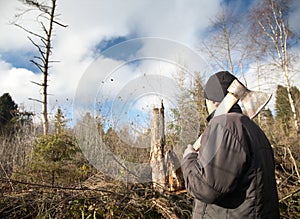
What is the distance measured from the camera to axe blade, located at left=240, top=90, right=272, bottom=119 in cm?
139

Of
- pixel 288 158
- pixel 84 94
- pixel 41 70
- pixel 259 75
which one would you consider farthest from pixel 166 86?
pixel 259 75

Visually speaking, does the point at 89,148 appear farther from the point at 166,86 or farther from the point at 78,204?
the point at 166,86

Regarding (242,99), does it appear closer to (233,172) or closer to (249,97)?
(249,97)

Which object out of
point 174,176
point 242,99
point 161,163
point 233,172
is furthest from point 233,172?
point 161,163

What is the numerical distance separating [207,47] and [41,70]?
6609 millimetres

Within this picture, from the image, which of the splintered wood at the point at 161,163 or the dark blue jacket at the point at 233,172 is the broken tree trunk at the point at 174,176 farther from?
the dark blue jacket at the point at 233,172

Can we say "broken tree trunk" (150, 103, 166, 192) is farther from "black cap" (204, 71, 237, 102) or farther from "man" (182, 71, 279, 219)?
"man" (182, 71, 279, 219)

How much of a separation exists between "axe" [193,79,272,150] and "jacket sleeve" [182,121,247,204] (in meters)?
0.21

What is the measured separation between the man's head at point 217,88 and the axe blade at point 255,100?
12 cm

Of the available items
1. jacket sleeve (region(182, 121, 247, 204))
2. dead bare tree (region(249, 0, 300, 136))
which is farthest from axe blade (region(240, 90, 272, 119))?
dead bare tree (region(249, 0, 300, 136))

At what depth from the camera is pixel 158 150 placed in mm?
2992

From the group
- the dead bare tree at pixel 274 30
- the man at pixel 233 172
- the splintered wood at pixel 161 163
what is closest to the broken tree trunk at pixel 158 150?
the splintered wood at pixel 161 163

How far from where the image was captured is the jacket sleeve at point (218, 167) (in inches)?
42.8

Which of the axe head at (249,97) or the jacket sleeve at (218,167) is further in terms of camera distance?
the axe head at (249,97)
